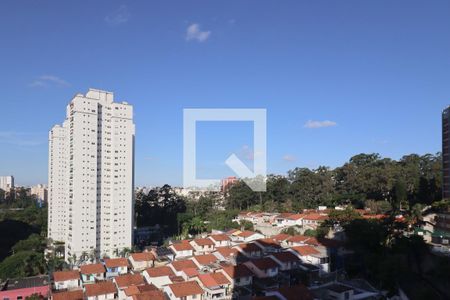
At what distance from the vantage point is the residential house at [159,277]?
58.9 ft

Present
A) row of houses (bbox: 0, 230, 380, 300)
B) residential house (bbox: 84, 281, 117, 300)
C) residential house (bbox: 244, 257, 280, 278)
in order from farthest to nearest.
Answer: residential house (bbox: 244, 257, 280, 278) → residential house (bbox: 84, 281, 117, 300) → row of houses (bbox: 0, 230, 380, 300)

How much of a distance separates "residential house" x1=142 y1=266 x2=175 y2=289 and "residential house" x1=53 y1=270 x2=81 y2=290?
401 centimetres

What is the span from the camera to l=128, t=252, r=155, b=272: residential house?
72.2ft

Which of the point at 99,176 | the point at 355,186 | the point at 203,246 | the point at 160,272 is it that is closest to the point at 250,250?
the point at 203,246

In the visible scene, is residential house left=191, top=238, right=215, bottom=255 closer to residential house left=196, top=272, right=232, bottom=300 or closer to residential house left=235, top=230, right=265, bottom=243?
residential house left=235, top=230, right=265, bottom=243

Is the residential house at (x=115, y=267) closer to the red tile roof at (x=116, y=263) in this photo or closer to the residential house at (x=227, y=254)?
the red tile roof at (x=116, y=263)

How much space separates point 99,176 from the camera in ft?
92.0

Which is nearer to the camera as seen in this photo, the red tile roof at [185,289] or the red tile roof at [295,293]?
the red tile roof at [295,293]

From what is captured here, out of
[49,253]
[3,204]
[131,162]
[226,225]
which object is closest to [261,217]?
[226,225]

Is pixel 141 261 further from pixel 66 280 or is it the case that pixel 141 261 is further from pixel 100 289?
pixel 100 289

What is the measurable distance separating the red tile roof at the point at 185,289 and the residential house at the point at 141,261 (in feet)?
22.3

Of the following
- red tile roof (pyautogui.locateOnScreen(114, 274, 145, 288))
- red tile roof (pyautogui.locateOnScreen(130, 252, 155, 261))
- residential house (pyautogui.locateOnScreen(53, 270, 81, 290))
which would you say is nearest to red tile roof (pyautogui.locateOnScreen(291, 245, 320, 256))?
red tile roof (pyautogui.locateOnScreen(114, 274, 145, 288))

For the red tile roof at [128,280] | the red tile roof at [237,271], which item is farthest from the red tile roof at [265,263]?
the red tile roof at [128,280]

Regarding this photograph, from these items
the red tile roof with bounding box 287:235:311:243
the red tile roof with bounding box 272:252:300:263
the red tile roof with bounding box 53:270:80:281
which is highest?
the red tile roof with bounding box 287:235:311:243
